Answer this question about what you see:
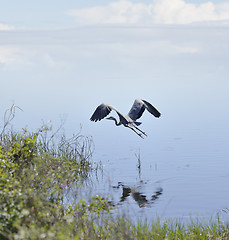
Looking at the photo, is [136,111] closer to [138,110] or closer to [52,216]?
[138,110]

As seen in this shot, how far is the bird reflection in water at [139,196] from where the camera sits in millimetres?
12839

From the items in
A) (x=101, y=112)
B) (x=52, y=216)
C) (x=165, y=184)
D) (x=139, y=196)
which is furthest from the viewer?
(x=165, y=184)

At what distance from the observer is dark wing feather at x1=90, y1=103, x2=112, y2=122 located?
1278 cm

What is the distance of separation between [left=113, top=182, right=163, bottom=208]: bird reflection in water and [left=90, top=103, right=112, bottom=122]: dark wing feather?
2460mm

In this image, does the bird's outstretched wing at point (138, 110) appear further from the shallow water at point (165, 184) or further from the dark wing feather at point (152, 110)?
the shallow water at point (165, 184)

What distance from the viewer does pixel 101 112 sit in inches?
504

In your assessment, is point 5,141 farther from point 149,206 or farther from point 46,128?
point 149,206

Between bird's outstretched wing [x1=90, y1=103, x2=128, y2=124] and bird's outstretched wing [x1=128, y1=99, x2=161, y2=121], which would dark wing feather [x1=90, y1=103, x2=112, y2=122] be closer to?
bird's outstretched wing [x1=90, y1=103, x2=128, y2=124]

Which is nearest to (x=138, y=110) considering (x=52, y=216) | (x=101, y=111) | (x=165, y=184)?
(x=101, y=111)

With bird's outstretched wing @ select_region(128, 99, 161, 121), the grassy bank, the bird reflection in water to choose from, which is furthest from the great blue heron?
the grassy bank

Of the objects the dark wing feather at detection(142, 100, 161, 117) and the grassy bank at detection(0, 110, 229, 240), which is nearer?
the grassy bank at detection(0, 110, 229, 240)

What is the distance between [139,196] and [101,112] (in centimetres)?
289

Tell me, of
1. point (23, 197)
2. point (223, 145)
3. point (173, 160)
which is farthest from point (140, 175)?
point (223, 145)

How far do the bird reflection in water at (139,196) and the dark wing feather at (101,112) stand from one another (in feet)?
8.07
